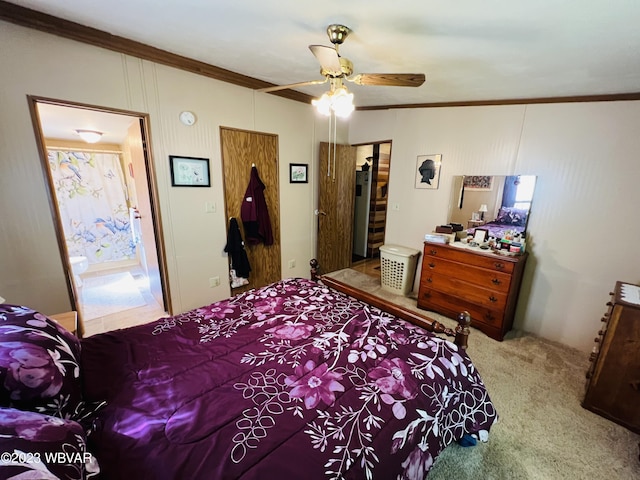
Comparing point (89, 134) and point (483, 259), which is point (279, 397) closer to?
point (483, 259)

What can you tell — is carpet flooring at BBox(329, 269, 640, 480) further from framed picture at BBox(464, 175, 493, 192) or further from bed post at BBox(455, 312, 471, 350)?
framed picture at BBox(464, 175, 493, 192)

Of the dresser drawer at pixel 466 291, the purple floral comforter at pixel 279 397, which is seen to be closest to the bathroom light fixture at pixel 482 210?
the dresser drawer at pixel 466 291

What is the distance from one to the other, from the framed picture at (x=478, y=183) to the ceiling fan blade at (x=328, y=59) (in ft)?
6.65

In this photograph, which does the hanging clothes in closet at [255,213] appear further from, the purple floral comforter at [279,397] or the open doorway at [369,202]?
the open doorway at [369,202]

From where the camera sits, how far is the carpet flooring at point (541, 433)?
1456mm

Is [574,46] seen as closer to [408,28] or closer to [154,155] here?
[408,28]

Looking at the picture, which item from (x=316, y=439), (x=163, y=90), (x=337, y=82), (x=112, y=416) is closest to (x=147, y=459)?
(x=112, y=416)

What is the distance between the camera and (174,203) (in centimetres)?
267

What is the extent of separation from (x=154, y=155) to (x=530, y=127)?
3.54m

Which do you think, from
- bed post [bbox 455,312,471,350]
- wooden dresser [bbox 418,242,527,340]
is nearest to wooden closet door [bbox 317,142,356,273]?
wooden dresser [bbox 418,242,527,340]

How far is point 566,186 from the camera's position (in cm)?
243

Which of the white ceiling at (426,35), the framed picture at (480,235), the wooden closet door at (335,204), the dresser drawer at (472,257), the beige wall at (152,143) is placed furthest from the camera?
the wooden closet door at (335,204)

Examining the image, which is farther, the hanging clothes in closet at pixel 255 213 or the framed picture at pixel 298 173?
the framed picture at pixel 298 173

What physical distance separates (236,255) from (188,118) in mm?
1500
